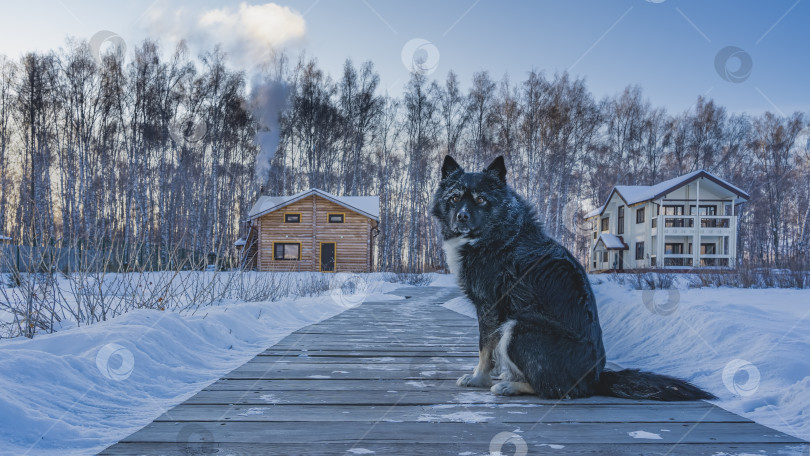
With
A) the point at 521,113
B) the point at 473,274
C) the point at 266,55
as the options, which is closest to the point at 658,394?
A: the point at 473,274

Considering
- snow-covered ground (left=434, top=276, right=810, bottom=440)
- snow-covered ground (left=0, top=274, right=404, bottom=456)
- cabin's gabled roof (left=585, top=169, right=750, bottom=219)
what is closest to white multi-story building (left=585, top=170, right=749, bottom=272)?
cabin's gabled roof (left=585, top=169, right=750, bottom=219)

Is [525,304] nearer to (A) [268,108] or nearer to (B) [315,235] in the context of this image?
(B) [315,235]

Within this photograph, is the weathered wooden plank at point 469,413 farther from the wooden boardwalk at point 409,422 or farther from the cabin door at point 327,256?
the cabin door at point 327,256

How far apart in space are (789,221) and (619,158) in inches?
598

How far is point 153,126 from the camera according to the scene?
24.6m

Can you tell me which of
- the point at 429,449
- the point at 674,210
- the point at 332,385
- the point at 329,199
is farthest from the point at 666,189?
the point at 429,449

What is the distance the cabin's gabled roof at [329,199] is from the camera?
24656 millimetres

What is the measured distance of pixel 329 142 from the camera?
1193 inches

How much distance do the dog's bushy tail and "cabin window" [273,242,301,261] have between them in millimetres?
24053

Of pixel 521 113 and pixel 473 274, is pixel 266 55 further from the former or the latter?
pixel 473 274

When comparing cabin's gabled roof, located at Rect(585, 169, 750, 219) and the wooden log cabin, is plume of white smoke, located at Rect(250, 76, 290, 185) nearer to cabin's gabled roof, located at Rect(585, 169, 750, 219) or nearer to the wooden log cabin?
the wooden log cabin

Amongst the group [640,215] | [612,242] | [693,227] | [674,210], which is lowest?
[612,242]

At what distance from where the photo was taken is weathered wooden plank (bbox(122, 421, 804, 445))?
68.8 inches

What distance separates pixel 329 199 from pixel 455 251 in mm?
22599
